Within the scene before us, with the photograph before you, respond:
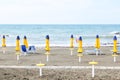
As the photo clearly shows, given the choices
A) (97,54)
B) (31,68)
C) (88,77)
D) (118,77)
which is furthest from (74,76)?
(97,54)

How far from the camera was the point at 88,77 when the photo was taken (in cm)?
1473

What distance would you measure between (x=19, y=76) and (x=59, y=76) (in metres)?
1.53

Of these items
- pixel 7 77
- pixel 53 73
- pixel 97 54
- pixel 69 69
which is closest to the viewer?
pixel 7 77

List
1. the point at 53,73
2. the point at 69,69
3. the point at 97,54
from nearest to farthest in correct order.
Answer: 1. the point at 53,73
2. the point at 69,69
3. the point at 97,54

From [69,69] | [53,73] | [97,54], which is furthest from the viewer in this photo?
[97,54]

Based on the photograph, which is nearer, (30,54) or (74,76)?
(74,76)

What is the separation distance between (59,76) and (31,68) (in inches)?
99.4

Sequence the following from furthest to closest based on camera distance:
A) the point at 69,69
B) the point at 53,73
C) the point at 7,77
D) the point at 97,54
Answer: the point at 97,54, the point at 69,69, the point at 53,73, the point at 7,77

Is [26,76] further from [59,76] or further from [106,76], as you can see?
[106,76]

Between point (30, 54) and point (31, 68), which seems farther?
point (30, 54)

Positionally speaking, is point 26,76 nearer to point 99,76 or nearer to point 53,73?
point 53,73

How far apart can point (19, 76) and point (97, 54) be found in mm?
10269

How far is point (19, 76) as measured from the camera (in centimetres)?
1473

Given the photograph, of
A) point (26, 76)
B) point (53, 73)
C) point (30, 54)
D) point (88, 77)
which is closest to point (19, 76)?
point (26, 76)
